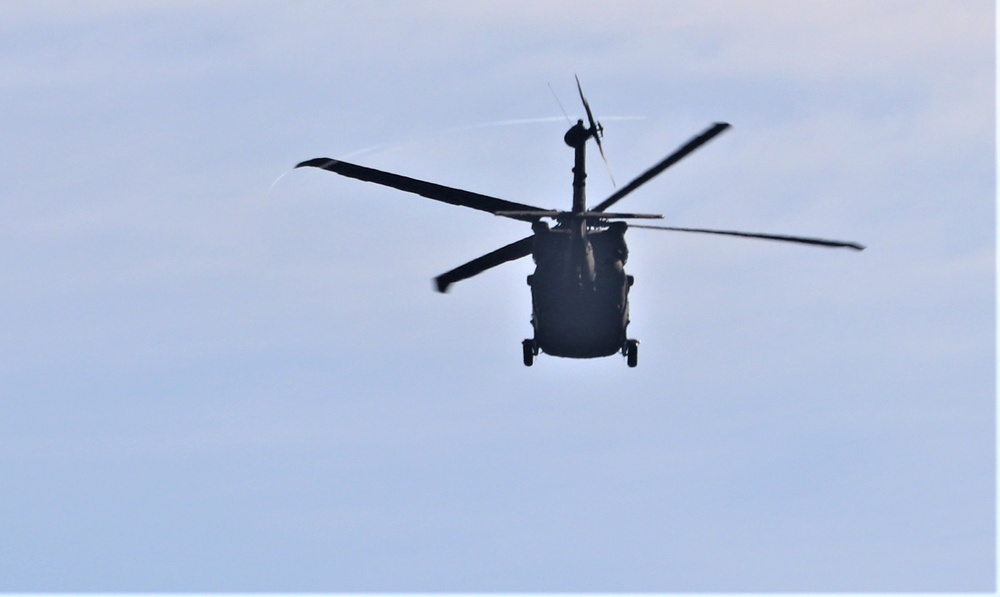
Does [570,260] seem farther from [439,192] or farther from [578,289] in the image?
[439,192]

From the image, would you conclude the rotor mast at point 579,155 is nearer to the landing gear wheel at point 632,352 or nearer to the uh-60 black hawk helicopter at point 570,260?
the uh-60 black hawk helicopter at point 570,260

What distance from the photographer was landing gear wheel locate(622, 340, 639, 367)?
62.9 metres

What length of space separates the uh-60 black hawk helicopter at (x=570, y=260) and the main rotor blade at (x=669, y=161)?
37 millimetres

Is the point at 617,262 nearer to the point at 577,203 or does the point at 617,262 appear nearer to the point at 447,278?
the point at 577,203

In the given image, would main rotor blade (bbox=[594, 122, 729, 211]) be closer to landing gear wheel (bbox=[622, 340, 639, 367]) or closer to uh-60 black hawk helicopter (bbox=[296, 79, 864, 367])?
uh-60 black hawk helicopter (bbox=[296, 79, 864, 367])

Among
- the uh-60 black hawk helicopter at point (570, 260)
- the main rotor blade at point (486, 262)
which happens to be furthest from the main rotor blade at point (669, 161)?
the main rotor blade at point (486, 262)

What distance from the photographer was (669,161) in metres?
60.0

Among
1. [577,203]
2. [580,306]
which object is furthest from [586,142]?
[580,306]

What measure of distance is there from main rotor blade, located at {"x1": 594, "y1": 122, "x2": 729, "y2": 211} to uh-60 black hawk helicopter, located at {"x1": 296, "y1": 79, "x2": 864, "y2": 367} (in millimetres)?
37

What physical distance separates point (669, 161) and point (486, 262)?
7805 mm

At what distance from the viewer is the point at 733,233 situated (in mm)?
56562

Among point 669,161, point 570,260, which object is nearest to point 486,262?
point 570,260

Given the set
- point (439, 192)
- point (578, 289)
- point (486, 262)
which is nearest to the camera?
point (439, 192)

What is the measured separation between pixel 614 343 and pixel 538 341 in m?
2.94
